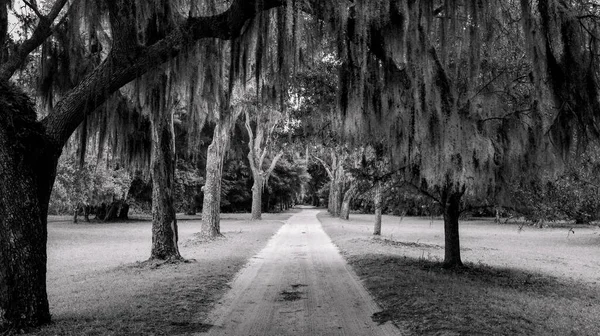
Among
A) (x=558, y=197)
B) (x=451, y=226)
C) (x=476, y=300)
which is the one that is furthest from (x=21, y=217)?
(x=558, y=197)

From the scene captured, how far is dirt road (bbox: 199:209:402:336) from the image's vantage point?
5926 millimetres

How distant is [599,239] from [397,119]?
21588mm

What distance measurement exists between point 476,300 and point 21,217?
6.72 metres

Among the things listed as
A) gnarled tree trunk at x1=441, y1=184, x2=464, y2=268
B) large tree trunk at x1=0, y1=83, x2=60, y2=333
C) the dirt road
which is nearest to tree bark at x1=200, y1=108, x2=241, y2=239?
the dirt road

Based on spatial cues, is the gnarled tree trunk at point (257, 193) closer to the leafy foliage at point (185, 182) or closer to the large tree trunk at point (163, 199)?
the leafy foliage at point (185, 182)

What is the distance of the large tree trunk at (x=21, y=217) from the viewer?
5.27 metres

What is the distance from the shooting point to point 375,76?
6.70 metres

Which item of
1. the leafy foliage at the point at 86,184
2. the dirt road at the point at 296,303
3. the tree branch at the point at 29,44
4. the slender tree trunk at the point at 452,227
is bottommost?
the dirt road at the point at 296,303

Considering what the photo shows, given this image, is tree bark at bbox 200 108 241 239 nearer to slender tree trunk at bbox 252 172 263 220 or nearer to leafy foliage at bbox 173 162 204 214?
leafy foliage at bbox 173 162 204 214

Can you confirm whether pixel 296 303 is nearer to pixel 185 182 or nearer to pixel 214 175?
pixel 214 175

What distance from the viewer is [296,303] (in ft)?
24.3

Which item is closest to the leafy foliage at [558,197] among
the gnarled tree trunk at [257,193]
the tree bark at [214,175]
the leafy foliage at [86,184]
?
the tree bark at [214,175]

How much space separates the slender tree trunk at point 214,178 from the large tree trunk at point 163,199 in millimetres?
5800

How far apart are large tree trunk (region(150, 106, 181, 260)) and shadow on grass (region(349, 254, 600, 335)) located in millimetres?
4952
